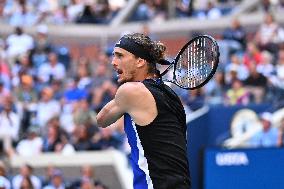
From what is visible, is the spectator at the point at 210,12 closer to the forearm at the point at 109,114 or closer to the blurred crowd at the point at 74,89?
the blurred crowd at the point at 74,89

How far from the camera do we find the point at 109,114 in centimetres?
466

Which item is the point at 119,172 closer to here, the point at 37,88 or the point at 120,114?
the point at 37,88

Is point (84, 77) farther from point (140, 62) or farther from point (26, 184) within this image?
point (140, 62)

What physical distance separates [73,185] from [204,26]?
7.47 metres

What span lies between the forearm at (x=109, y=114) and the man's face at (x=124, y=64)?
15 cm

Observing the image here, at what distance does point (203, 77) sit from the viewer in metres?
4.98

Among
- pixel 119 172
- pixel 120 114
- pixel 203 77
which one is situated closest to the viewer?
A: pixel 120 114

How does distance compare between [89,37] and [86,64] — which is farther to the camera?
[89,37]

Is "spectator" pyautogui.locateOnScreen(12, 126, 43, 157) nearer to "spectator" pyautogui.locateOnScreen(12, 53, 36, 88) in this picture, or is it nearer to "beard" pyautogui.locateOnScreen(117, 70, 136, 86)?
"spectator" pyautogui.locateOnScreen(12, 53, 36, 88)

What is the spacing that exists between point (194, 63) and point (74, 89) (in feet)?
33.9

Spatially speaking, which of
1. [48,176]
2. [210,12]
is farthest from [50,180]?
[210,12]

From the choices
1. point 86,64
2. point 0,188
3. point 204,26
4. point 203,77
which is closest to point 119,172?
point 0,188

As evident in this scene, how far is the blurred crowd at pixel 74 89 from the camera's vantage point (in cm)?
1321

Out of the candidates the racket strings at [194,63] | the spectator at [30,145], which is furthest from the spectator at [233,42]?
the racket strings at [194,63]
